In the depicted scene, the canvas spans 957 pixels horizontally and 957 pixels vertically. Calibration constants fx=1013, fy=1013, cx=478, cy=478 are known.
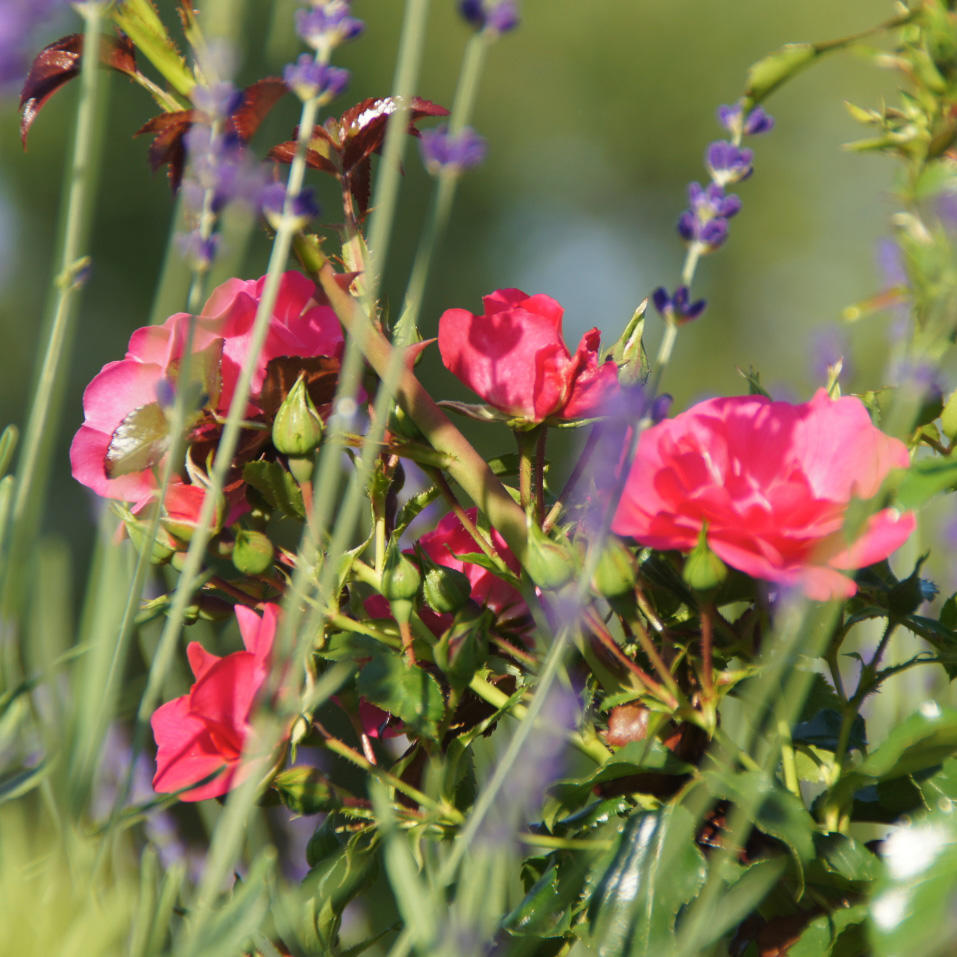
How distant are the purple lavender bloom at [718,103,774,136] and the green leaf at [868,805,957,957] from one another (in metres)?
0.20

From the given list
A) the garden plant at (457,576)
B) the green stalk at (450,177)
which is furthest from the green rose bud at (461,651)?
the green stalk at (450,177)

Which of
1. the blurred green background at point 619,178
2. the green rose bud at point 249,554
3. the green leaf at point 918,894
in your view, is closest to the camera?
the green leaf at point 918,894

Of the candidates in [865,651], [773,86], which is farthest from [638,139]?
[773,86]

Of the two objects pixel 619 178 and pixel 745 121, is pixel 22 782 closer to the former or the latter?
pixel 745 121

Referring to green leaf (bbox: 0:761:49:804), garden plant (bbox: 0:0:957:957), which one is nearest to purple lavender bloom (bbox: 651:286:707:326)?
garden plant (bbox: 0:0:957:957)

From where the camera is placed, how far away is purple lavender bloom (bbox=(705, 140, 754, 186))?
11.1 inches

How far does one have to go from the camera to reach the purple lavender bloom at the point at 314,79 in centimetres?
27

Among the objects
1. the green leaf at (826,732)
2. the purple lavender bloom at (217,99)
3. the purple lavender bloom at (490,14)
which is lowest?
the green leaf at (826,732)

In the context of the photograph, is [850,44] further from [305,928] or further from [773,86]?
[305,928]

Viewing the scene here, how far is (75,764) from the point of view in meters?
0.27

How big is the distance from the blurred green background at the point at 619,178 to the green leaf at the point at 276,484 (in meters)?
2.23

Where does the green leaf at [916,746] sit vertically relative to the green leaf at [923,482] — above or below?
below

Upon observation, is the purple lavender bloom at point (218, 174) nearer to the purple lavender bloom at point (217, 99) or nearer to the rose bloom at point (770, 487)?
the purple lavender bloom at point (217, 99)

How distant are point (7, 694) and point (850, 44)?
0.32m
